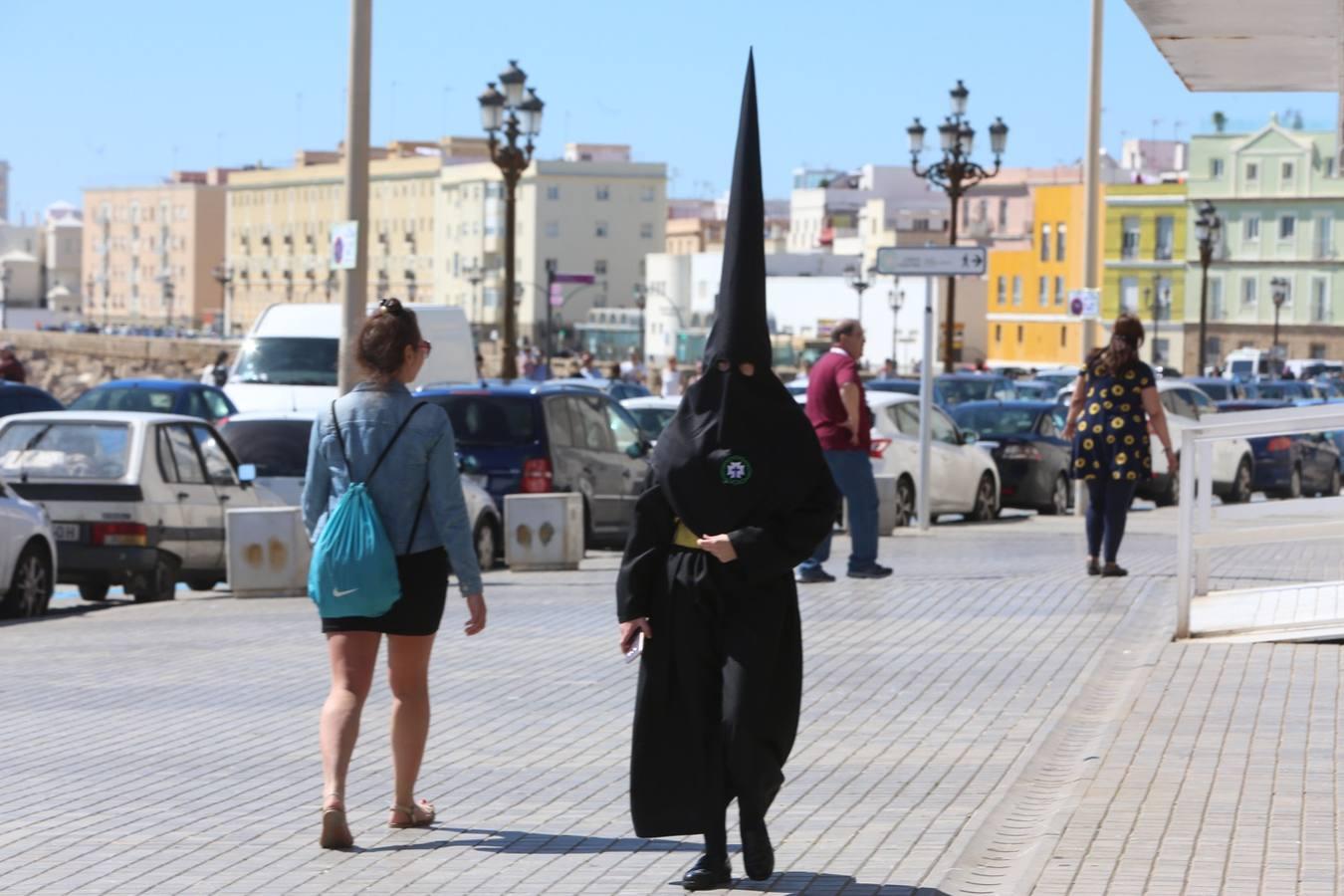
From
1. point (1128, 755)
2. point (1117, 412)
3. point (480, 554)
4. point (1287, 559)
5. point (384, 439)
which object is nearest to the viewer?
point (384, 439)

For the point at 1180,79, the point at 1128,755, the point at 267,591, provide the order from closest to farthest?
1. the point at 1128,755
2. the point at 1180,79
3. the point at 267,591

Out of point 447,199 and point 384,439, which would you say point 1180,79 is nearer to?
point 384,439

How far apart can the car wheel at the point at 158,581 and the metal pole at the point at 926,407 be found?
6944mm

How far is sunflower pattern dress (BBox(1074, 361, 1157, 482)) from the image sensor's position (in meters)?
15.8

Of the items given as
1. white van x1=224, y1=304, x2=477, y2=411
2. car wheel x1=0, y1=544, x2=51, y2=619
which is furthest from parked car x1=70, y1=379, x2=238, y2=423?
car wheel x1=0, y1=544, x2=51, y2=619

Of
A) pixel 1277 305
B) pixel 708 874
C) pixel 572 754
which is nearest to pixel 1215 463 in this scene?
pixel 572 754

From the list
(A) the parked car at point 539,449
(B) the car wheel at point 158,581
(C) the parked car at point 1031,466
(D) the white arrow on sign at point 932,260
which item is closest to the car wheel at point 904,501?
(C) the parked car at point 1031,466

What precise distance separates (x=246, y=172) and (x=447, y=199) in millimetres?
33467

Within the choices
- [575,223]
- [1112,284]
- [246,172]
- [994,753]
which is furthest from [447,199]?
[994,753]

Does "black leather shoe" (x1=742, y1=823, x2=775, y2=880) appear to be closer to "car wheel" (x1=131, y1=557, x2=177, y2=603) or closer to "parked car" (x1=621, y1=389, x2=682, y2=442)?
"car wheel" (x1=131, y1=557, x2=177, y2=603)

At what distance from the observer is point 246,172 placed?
7697 inches

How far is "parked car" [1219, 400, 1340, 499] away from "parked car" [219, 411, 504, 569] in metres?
15.6

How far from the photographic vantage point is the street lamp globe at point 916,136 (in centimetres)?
4572

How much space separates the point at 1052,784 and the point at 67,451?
10507 mm
